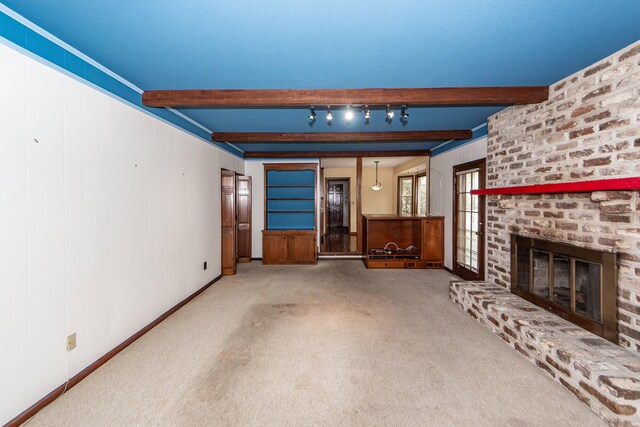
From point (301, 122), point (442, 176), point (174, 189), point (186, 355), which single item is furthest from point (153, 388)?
point (442, 176)

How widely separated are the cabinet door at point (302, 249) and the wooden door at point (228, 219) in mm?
1355

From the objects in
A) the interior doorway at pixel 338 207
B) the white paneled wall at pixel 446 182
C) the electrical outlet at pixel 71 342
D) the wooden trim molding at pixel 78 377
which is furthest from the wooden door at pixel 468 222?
the interior doorway at pixel 338 207

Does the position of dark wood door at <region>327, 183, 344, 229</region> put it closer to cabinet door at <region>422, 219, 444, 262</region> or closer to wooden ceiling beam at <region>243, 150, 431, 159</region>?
wooden ceiling beam at <region>243, 150, 431, 159</region>

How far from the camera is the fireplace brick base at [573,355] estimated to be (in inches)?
65.1

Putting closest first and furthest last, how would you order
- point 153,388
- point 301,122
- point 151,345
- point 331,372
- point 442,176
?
point 153,388 < point 331,372 < point 151,345 < point 301,122 < point 442,176

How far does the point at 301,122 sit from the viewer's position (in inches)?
163

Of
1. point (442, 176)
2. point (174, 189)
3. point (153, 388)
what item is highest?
point (442, 176)

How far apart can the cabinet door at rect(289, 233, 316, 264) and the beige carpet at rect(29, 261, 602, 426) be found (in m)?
2.50

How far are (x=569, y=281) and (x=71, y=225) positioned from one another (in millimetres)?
4172

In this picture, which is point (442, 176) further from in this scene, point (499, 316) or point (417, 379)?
point (417, 379)

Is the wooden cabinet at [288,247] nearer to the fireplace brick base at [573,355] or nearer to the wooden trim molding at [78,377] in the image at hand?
the wooden trim molding at [78,377]

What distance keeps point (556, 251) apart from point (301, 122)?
3389mm

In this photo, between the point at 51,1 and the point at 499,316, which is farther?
the point at 499,316

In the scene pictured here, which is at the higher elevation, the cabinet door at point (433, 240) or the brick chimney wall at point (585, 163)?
the brick chimney wall at point (585, 163)
